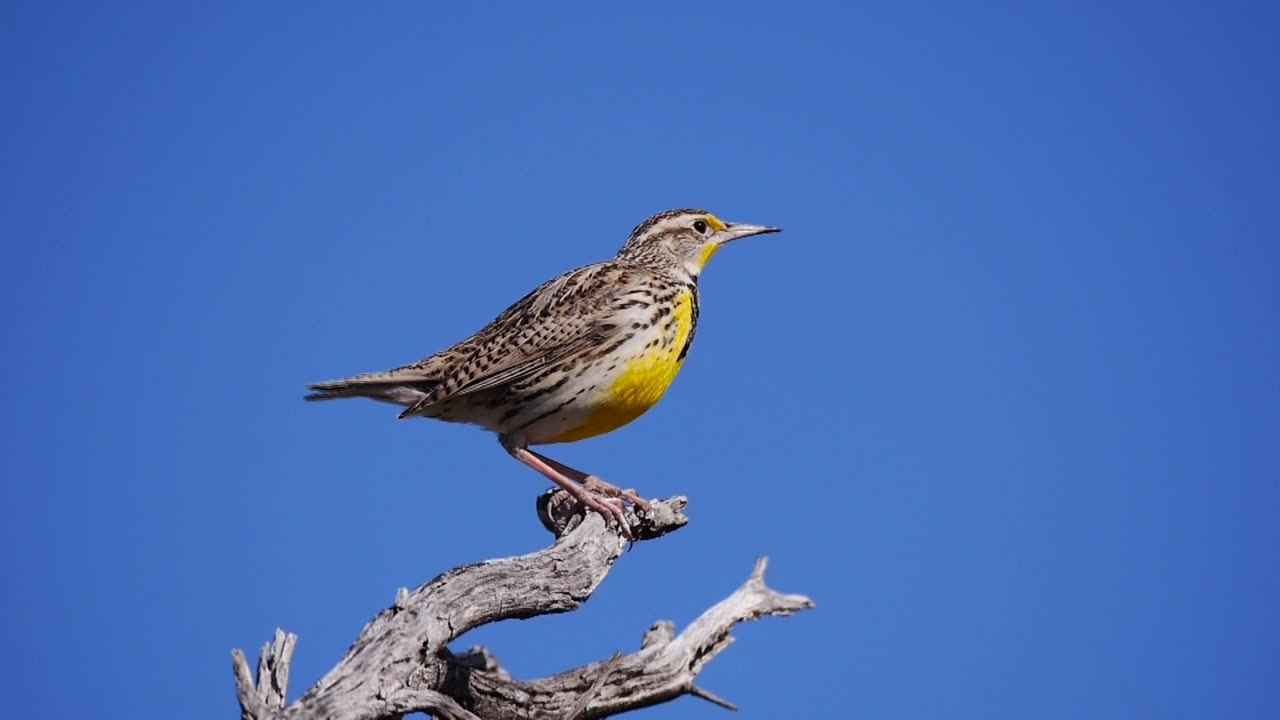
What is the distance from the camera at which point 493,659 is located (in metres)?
6.11

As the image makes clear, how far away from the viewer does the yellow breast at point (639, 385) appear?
6680mm

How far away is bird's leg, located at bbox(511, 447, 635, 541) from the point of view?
6.50 metres

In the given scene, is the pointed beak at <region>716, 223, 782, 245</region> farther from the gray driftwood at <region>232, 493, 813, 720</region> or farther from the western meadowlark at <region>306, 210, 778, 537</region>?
the gray driftwood at <region>232, 493, 813, 720</region>

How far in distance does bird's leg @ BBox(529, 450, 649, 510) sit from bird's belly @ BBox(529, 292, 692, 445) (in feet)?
0.48

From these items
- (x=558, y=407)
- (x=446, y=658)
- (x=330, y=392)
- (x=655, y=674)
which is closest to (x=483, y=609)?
(x=446, y=658)

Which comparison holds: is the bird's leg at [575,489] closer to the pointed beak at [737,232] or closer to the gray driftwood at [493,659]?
the gray driftwood at [493,659]

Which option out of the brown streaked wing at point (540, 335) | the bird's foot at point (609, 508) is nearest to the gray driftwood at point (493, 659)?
the bird's foot at point (609, 508)

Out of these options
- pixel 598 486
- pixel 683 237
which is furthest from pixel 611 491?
pixel 683 237

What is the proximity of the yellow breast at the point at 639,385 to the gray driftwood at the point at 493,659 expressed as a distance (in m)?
0.50

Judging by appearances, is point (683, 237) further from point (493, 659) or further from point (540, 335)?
point (493, 659)

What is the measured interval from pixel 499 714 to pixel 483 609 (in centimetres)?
56

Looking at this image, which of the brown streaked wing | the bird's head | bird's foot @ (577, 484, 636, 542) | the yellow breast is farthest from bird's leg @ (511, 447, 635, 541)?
the bird's head

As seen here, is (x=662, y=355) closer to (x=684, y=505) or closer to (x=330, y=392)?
(x=684, y=505)

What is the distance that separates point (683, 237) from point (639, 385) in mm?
1213
